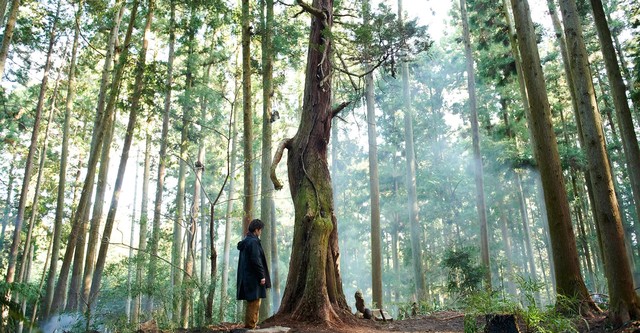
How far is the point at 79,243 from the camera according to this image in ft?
32.1

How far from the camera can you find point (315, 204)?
6.60m

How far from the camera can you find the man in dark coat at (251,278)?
585cm

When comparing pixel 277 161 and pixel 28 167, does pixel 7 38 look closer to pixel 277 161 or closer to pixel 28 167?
pixel 28 167

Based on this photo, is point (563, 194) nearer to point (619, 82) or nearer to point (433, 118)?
point (619, 82)

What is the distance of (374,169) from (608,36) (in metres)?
8.59

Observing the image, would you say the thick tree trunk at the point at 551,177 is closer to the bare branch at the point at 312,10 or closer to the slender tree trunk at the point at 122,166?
the bare branch at the point at 312,10

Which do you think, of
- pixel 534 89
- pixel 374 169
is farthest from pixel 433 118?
pixel 534 89

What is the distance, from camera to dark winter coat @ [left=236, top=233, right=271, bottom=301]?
5871 mm

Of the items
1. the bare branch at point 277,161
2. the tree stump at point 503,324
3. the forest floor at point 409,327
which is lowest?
the forest floor at point 409,327

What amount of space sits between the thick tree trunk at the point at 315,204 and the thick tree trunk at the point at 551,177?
318 centimetres

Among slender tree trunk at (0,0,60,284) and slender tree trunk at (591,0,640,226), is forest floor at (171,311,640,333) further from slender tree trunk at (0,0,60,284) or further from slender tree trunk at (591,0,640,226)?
slender tree trunk at (0,0,60,284)

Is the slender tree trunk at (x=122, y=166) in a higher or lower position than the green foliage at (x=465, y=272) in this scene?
higher

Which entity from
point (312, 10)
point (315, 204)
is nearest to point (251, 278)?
point (315, 204)

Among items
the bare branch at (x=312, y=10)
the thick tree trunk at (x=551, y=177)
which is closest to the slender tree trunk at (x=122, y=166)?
the bare branch at (x=312, y=10)
